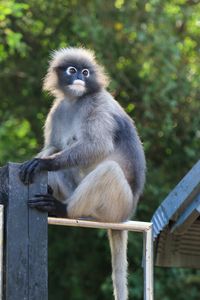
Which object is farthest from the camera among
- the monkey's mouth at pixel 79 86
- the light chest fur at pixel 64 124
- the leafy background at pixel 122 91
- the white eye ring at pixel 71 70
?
the leafy background at pixel 122 91

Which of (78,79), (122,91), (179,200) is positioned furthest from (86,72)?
(122,91)

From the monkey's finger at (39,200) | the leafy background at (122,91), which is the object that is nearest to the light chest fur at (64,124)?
the monkey's finger at (39,200)

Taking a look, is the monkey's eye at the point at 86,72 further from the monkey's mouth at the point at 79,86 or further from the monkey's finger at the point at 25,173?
the monkey's finger at the point at 25,173

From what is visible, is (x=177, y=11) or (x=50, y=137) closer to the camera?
(x=50, y=137)

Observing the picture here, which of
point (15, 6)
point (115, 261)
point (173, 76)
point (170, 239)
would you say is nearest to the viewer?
point (115, 261)

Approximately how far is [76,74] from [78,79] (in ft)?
0.28

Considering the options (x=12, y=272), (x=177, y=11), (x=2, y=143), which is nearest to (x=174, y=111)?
(x=177, y=11)

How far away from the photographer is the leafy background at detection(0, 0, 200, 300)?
12.1 m

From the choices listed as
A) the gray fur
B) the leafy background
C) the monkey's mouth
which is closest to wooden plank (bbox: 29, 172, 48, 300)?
the gray fur

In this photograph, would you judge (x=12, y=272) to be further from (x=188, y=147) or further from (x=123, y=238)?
(x=188, y=147)

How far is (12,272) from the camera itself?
4.89 m

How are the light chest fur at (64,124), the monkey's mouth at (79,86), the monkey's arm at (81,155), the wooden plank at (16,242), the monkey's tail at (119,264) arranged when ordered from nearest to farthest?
the wooden plank at (16,242) → the monkey's tail at (119,264) → the monkey's arm at (81,155) → the light chest fur at (64,124) → the monkey's mouth at (79,86)

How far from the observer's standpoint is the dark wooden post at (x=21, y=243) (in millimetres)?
4891

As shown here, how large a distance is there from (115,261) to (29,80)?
677 centimetres
